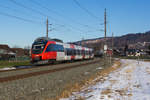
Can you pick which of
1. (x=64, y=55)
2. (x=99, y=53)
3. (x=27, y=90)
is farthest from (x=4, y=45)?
(x=27, y=90)

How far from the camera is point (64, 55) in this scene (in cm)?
3005

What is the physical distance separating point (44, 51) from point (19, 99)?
16227 millimetres

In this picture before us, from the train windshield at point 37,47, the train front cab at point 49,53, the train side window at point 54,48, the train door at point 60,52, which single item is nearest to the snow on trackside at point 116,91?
the train front cab at point 49,53

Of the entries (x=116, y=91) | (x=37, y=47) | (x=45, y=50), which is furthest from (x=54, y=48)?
(x=116, y=91)

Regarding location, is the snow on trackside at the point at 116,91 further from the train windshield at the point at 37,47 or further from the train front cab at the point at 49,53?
the train windshield at the point at 37,47

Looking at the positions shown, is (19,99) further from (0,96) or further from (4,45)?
(4,45)

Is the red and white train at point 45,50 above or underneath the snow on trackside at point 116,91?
A: above

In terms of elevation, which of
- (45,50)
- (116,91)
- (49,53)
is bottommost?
(116,91)

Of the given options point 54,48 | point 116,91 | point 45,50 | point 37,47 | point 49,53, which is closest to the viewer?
point 116,91

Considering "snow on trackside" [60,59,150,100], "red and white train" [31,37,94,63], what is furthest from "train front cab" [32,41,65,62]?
"snow on trackside" [60,59,150,100]

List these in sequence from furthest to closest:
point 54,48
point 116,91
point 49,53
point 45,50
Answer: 1. point 54,48
2. point 49,53
3. point 45,50
4. point 116,91

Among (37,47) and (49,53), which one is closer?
(37,47)

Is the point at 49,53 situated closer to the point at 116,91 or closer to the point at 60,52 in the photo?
the point at 60,52

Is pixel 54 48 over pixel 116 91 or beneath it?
over
